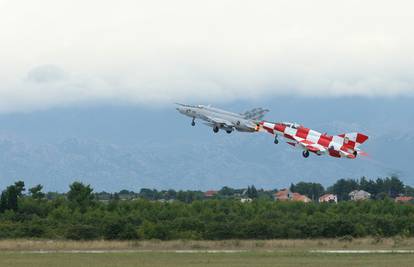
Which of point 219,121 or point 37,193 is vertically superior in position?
point 37,193

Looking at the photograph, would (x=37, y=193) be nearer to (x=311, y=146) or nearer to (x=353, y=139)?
(x=311, y=146)

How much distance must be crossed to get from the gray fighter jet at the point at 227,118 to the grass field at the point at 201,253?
27.1ft

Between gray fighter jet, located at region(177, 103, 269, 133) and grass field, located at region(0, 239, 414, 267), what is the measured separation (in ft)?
27.1

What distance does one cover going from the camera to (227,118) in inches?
2830

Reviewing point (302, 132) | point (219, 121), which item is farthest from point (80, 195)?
point (302, 132)

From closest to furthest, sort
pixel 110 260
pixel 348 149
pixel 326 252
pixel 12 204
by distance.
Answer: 1. pixel 348 149
2. pixel 110 260
3. pixel 326 252
4. pixel 12 204

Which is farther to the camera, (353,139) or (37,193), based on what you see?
(37,193)

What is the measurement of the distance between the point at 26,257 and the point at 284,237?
31.1m

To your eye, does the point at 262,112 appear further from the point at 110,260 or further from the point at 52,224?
the point at 52,224

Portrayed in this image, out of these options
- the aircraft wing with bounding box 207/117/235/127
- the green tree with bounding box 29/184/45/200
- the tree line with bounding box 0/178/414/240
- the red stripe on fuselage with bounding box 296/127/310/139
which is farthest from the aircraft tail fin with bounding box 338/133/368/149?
the green tree with bounding box 29/184/45/200

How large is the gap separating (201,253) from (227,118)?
13.8 m

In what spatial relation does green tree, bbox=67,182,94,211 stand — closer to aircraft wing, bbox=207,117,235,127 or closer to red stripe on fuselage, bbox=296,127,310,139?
aircraft wing, bbox=207,117,235,127

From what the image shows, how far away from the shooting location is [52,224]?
4272 inches

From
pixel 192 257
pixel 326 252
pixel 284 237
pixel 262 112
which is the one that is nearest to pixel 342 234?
pixel 284 237
